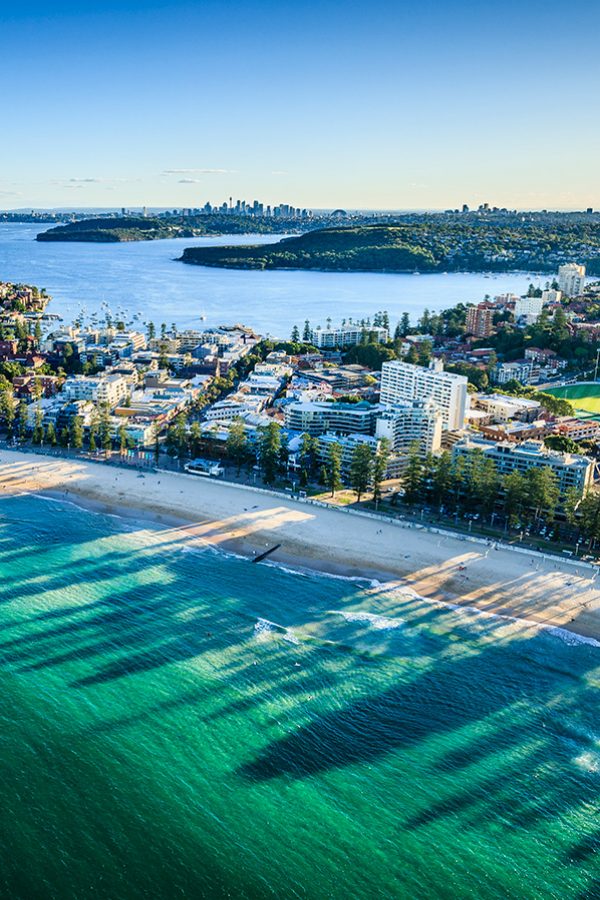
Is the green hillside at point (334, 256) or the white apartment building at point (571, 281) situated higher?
the green hillside at point (334, 256)

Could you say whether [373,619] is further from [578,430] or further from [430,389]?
[430,389]

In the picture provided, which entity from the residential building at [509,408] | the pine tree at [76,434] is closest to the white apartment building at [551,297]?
the residential building at [509,408]

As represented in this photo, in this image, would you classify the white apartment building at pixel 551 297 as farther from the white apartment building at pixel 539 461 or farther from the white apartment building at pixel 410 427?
the white apartment building at pixel 539 461

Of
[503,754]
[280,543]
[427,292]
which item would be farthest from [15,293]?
[503,754]

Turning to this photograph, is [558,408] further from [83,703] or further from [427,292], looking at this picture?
[427,292]

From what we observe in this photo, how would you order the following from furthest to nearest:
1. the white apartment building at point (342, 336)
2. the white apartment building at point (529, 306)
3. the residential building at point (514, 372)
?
the white apartment building at point (529, 306) → the white apartment building at point (342, 336) → the residential building at point (514, 372)

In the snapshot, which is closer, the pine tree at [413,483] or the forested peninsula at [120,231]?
the pine tree at [413,483]

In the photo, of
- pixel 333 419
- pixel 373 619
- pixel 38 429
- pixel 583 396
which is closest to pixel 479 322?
pixel 583 396

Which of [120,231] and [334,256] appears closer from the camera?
[334,256]
